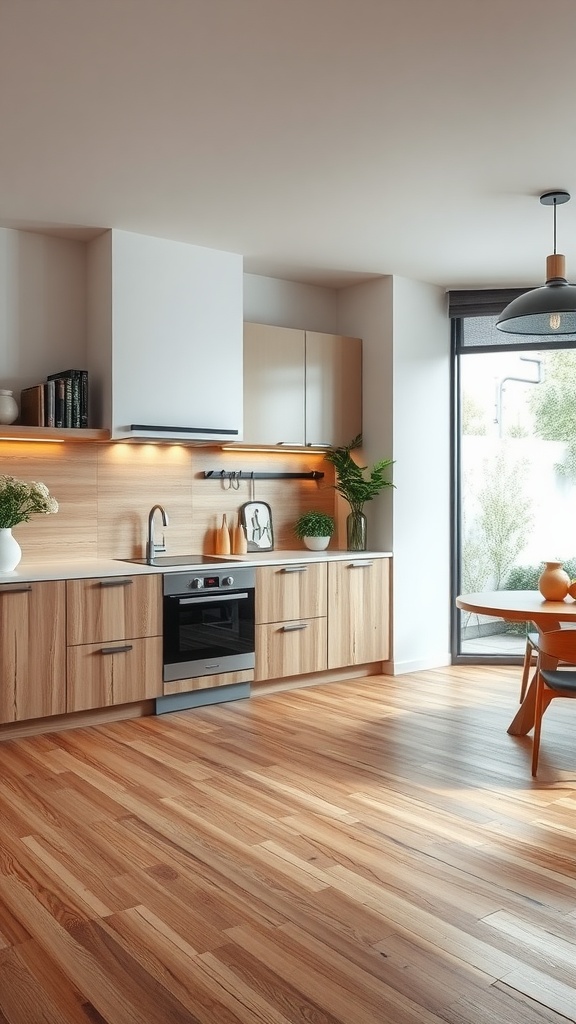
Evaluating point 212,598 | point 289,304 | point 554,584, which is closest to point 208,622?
point 212,598

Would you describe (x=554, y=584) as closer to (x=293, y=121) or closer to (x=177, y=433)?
(x=177, y=433)

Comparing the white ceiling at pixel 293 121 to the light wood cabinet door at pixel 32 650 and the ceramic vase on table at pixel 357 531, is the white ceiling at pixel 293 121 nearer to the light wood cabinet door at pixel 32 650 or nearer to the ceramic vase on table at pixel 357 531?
the ceramic vase on table at pixel 357 531

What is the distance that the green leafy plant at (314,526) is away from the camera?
5789 mm

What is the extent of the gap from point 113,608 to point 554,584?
7.47 feet

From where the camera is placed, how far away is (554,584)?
162 inches

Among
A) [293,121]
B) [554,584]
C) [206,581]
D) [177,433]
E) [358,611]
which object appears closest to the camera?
[293,121]

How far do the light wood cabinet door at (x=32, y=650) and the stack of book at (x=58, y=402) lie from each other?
0.94m

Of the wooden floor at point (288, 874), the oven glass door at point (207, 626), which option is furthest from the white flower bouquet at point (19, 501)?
the wooden floor at point (288, 874)

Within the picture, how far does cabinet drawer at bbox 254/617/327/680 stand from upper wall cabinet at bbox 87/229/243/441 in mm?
1241

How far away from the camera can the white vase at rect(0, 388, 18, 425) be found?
442cm

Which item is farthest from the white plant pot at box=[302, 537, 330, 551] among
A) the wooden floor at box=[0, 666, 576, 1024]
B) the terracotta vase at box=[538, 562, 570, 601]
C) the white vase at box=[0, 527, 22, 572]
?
the white vase at box=[0, 527, 22, 572]

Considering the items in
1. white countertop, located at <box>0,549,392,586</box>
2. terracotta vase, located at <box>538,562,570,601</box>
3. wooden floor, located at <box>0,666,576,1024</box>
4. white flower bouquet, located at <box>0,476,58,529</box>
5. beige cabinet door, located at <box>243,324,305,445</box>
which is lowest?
wooden floor, located at <box>0,666,576,1024</box>

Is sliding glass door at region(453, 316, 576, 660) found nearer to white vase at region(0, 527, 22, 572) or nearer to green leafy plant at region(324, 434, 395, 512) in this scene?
green leafy plant at region(324, 434, 395, 512)

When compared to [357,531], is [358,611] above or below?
below
